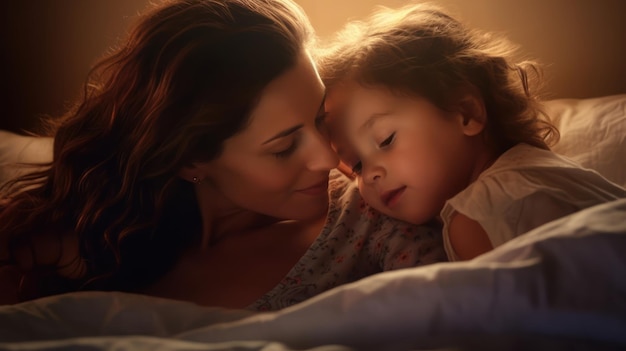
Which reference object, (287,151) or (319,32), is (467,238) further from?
(319,32)

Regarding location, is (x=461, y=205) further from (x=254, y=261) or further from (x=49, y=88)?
(x=49, y=88)

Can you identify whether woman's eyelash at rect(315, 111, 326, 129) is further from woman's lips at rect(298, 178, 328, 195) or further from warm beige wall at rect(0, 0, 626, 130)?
warm beige wall at rect(0, 0, 626, 130)

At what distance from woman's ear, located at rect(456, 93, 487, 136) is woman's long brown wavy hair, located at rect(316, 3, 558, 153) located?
2cm

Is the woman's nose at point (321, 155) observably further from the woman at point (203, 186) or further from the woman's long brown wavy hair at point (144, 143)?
the woman's long brown wavy hair at point (144, 143)

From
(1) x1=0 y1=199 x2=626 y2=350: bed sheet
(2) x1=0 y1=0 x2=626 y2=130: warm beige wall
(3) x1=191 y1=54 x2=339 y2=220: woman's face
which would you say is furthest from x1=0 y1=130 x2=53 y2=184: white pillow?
(1) x1=0 y1=199 x2=626 y2=350: bed sheet

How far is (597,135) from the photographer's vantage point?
127cm

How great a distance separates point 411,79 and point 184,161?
433mm

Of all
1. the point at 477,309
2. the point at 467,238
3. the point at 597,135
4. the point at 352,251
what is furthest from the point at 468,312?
the point at 597,135

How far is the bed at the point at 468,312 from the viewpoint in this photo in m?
0.50

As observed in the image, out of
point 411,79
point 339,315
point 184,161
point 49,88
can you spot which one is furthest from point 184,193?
point 49,88

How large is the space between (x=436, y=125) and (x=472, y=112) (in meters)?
0.10

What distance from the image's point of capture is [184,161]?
106 cm

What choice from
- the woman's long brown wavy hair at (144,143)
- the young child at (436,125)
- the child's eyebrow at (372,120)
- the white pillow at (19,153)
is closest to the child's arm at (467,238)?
the young child at (436,125)

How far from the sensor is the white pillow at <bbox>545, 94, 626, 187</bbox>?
1192mm
